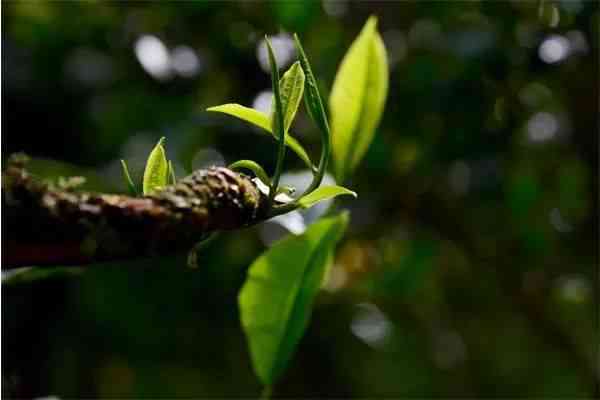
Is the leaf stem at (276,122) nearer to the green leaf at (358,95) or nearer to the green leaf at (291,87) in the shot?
the green leaf at (291,87)

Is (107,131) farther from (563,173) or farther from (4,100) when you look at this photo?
(563,173)

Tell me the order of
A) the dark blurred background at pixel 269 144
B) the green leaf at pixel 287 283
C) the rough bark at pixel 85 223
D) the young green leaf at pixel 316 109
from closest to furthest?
the rough bark at pixel 85 223, the young green leaf at pixel 316 109, the green leaf at pixel 287 283, the dark blurred background at pixel 269 144

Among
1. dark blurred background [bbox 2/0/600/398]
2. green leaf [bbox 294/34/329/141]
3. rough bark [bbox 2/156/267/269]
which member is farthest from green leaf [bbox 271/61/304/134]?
dark blurred background [bbox 2/0/600/398]

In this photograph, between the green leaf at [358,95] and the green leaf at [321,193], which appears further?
the green leaf at [358,95]

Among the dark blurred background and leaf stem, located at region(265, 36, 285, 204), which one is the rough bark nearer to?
leaf stem, located at region(265, 36, 285, 204)

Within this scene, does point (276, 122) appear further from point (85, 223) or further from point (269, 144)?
point (269, 144)

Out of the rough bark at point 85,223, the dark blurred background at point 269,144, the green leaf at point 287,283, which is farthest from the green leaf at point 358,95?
the dark blurred background at point 269,144

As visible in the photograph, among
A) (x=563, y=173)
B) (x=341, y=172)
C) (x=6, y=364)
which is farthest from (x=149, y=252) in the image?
(x=563, y=173)
